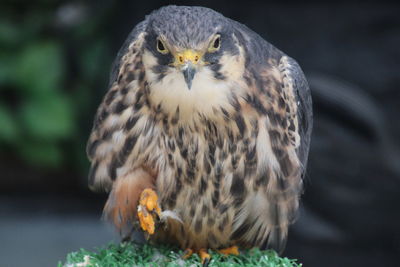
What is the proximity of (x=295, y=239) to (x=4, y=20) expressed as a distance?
10.0 feet

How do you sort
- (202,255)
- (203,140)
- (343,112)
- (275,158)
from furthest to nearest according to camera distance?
(343,112) < (202,255) < (275,158) < (203,140)

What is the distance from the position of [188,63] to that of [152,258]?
0.87 meters

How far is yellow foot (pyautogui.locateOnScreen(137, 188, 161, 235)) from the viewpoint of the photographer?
3062 millimetres

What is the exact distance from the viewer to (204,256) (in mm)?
3270

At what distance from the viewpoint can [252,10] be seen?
5.09 metres

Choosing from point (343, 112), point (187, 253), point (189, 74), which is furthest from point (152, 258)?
point (343, 112)

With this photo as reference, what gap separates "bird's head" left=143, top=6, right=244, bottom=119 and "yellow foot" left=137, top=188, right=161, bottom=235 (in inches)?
14.5

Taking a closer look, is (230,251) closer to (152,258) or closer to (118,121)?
(152,258)

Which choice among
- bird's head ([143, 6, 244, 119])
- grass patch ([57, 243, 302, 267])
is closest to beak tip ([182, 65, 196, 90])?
bird's head ([143, 6, 244, 119])

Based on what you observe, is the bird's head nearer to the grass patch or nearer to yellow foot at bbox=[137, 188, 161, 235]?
yellow foot at bbox=[137, 188, 161, 235]

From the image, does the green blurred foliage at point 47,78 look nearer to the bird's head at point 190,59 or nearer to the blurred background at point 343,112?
the blurred background at point 343,112

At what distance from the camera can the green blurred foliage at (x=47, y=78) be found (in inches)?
252

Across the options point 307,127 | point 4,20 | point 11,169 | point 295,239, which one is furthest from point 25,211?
point 307,127

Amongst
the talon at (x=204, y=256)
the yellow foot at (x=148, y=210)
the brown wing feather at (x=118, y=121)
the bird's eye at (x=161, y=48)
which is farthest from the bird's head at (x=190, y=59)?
the talon at (x=204, y=256)
